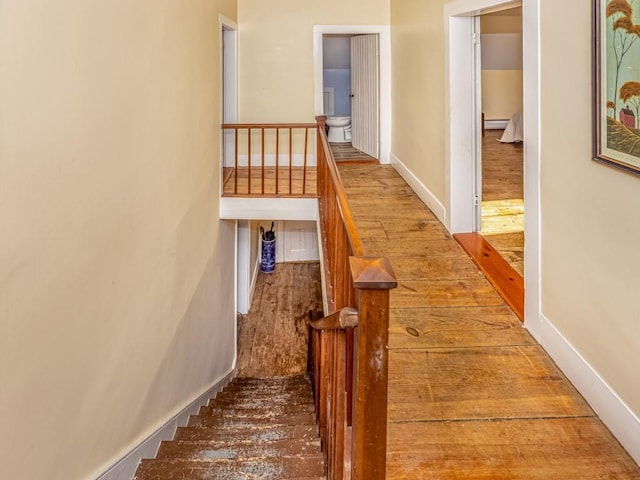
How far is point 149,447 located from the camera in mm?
2895

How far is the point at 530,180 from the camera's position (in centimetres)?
254

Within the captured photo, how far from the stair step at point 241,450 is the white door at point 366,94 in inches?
173

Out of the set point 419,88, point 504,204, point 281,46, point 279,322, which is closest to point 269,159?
point 281,46

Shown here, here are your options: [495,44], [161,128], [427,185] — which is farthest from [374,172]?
[495,44]

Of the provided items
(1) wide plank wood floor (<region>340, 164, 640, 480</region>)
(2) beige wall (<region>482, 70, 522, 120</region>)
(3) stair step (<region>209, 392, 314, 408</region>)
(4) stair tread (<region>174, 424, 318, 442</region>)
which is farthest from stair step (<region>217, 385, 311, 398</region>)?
(2) beige wall (<region>482, 70, 522, 120</region>)

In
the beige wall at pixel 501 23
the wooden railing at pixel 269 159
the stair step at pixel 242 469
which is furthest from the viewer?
the beige wall at pixel 501 23

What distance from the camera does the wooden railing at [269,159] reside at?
17.9ft

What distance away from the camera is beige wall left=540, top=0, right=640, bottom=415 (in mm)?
1778

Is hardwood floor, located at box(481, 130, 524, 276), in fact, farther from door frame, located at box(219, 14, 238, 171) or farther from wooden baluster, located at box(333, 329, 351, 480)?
door frame, located at box(219, 14, 238, 171)

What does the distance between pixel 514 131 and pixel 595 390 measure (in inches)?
274

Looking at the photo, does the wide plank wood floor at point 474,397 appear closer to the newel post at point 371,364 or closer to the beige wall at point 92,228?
the newel post at point 371,364

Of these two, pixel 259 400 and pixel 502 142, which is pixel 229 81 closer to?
pixel 259 400

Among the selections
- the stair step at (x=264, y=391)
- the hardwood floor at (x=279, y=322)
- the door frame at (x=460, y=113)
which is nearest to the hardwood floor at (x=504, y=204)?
the door frame at (x=460, y=113)

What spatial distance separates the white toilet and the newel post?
27.2 ft
